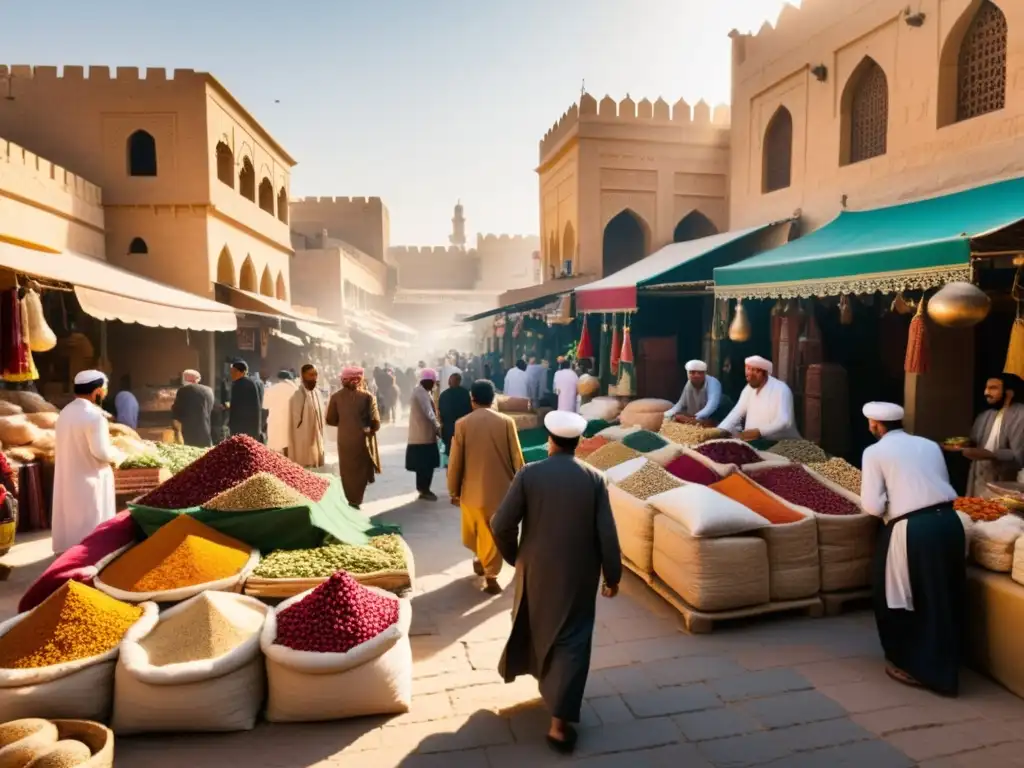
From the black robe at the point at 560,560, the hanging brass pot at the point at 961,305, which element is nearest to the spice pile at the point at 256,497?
the black robe at the point at 560,560

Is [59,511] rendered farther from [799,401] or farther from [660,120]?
[660,120]

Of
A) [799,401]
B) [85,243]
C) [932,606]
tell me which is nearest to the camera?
[932,606]

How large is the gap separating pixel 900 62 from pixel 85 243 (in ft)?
41.2

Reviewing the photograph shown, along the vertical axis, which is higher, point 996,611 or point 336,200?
point 336,200

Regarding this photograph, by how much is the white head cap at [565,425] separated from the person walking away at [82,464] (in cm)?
335

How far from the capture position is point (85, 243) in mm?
12227

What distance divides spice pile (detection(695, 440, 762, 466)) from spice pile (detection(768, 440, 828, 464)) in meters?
0.24

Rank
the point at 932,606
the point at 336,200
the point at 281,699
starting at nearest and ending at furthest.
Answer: the point at 281,699, the point at 932,606, the point at 336,200

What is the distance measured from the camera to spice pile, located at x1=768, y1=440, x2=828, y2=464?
17.8ft

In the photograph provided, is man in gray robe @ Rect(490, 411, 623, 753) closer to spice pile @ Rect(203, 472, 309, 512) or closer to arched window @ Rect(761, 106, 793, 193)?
spice pile @ Rect(203, 472, 309, 512)

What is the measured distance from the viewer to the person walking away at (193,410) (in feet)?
26.9

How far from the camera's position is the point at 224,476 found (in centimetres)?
440

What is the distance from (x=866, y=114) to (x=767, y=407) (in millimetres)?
3913

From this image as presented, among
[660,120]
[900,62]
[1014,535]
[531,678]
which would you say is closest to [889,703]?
[1014,535]
